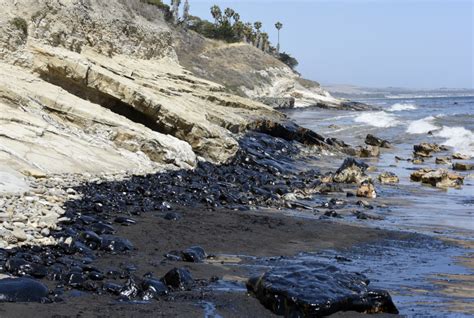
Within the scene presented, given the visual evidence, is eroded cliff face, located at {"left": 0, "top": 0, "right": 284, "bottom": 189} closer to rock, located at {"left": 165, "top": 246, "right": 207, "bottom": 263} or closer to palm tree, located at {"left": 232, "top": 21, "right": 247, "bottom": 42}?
rock, located at {"left": 165, "top": 246, "right": 207, "bottom": 263}

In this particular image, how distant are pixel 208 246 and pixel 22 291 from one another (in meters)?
4.06

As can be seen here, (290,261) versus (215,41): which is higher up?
(215,41)

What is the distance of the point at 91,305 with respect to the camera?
259 inches

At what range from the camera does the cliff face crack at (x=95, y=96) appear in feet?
66.0

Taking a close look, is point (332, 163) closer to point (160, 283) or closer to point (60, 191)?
point (60, 191)


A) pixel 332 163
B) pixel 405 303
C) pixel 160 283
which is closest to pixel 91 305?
pixel 160 283

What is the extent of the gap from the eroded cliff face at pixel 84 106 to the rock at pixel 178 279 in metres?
6.24

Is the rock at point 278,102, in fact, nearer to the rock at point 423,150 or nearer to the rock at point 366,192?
the rock at point 423,150

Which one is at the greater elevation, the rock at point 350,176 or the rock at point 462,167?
the rock at point 462,167

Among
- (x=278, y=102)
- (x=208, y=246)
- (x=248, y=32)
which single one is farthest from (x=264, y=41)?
(x=208, y=246)

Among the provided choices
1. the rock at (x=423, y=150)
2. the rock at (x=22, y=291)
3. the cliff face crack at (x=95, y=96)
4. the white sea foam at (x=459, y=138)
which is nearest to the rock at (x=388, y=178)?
the cliff face crack at (x=95, y=96)

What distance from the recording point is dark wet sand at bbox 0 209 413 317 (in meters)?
6.57

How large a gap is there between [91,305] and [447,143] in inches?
1372

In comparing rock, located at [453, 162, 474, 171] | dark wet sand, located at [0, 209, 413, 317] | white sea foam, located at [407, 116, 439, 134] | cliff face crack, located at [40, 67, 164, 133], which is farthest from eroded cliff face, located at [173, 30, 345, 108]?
dark wet sand, located at [0, 209, 413, 317]
